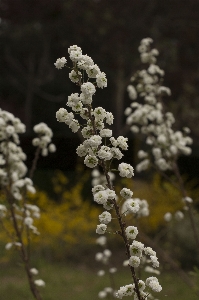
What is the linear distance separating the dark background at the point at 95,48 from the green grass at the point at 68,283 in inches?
229

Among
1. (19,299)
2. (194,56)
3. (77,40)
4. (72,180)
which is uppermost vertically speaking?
(77,40)

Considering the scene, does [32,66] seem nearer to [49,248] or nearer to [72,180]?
[72,180]

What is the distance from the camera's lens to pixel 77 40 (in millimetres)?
15758

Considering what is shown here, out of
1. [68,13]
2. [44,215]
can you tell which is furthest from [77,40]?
[44,215]

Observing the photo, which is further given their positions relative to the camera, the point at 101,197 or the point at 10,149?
the point at 10,149

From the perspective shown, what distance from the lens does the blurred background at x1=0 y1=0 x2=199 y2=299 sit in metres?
13.1

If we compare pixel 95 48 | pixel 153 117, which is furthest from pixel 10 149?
pixel 95 48

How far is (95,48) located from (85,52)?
351 millimetres

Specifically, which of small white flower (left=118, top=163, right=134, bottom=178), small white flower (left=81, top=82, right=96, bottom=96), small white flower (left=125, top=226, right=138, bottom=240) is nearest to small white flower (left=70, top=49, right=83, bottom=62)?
small white flower (left=81, top=82, right=96, bottom=96)

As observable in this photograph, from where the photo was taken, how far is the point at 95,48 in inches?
623

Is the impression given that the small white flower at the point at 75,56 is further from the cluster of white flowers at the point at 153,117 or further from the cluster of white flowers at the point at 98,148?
Answer: the cluster of white flowers at the point at 153,117

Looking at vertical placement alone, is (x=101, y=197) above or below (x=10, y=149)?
below

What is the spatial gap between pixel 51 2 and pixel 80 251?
32.5 ft

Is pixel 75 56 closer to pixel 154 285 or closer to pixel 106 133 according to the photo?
pixel 106 133
